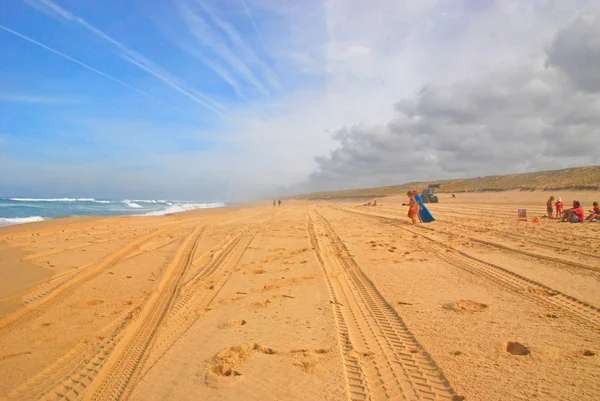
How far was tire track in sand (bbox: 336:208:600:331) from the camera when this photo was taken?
4.23m

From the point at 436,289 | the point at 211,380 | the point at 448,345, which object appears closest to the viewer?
the point at 211,380

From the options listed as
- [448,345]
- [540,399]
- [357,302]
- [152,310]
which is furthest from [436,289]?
[152,310]

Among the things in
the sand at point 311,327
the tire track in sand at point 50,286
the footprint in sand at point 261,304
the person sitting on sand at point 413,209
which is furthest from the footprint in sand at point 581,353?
the person sitting on sand at point 413,209

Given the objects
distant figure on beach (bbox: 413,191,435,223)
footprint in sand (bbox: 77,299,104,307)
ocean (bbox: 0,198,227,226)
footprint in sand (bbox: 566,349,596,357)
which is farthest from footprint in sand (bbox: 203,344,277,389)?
ocean (bbox: 0,198,227,226)

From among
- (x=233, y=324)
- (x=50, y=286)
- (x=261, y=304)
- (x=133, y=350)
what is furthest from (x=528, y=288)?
(x=50, y=286)

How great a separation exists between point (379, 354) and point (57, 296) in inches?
Answer: 216

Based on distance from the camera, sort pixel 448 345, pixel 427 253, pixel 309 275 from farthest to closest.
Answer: pixel 427 253, pixel 309 275, pixel 448 345

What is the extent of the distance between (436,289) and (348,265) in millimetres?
2286

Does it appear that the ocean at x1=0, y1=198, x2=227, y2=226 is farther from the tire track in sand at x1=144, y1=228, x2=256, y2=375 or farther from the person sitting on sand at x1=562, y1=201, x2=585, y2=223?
the person sitting on sand at x1=562, y1=201, x2=585, y2=223

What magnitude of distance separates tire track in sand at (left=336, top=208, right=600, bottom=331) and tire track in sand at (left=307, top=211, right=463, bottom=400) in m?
2.00

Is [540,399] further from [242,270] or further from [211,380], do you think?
[242,270]

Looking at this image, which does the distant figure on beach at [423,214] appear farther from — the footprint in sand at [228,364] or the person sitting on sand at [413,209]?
the footprint in sand at [228,364]

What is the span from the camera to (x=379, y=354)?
3.45 m

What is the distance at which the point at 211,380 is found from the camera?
312cm
